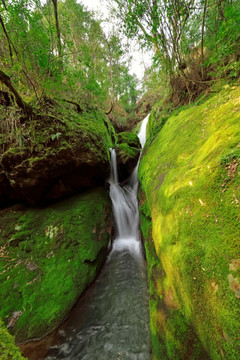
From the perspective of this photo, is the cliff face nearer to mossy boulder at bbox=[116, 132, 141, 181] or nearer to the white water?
the white water

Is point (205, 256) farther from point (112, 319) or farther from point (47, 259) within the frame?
point (47, 259)

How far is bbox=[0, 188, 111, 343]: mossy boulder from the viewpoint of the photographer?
118 inches

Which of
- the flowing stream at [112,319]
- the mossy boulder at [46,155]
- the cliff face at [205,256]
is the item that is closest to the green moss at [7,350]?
the cliff face at [205,256]

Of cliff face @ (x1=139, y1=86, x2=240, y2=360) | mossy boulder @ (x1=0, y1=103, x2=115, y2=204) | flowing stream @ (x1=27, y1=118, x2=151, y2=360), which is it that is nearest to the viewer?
cliff face @ (x1=139, y1=86, x2=240, y2=360)

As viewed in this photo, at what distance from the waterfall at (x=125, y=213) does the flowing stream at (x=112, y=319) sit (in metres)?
0.41

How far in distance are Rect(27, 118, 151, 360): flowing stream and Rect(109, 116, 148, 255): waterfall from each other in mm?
409

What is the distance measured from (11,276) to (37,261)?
58 cm

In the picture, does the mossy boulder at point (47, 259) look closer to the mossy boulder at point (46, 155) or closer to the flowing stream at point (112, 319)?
the flowing stream at point (112, 319)

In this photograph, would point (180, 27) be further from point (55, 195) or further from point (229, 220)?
point (55, 195)

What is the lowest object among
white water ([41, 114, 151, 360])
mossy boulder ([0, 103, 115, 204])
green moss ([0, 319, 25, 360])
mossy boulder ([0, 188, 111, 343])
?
white water ([41, 114, 151, 360])

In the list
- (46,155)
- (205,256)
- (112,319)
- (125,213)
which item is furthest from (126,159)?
(205,256)

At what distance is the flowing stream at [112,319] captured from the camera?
2521mm

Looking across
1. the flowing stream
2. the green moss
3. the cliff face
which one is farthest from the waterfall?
the green moss

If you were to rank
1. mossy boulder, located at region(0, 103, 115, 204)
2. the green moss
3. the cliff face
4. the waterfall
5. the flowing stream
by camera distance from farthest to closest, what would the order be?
the waterfall < mossy boulder, located at region(0, 103, 115, 204) < the flowing stream < the cliff face < the green moss
